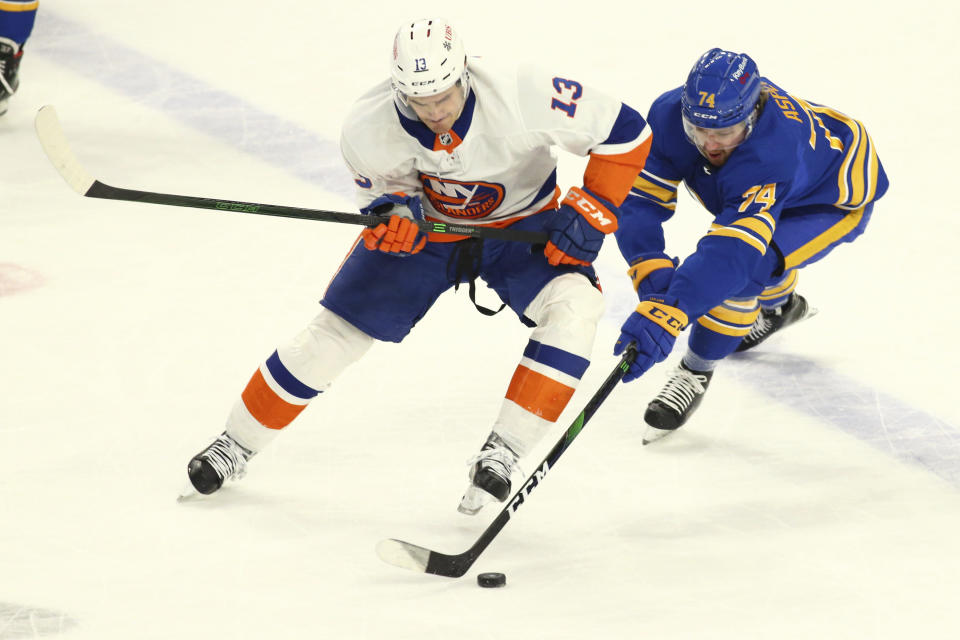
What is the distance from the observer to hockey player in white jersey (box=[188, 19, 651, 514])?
9.70 feet

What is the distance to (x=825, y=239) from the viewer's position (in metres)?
3.56

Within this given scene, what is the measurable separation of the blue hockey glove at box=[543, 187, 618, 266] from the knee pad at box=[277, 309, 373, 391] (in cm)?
51

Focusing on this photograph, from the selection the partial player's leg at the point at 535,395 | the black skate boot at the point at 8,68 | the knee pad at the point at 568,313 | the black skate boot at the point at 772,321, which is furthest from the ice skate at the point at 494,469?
the black skate boot at the point at 8,68

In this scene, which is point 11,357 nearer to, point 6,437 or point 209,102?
point 6,437

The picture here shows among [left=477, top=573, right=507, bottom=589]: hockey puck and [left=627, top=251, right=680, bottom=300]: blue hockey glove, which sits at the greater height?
[left=627, top=251, right=680, bottom=300]: blue hockey glove

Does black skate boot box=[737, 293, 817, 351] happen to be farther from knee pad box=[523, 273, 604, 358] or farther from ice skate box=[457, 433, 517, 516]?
ice skate box=[457, 433, 517, 516]

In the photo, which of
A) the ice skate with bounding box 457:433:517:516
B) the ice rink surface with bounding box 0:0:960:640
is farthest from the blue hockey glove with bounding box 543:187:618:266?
the ice rink surface with bounding box 0:0:960:640

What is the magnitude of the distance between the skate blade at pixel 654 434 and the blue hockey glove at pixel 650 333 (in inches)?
18.4

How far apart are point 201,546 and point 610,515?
3.10ft

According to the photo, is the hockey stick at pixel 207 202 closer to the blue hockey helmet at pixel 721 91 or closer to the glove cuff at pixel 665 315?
the glove cuff at pixel 665 315

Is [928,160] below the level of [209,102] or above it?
above

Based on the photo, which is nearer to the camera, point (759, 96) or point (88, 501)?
point (88, 501)

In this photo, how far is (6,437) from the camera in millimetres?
3396

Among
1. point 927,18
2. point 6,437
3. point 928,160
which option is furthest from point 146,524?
point 927,18
